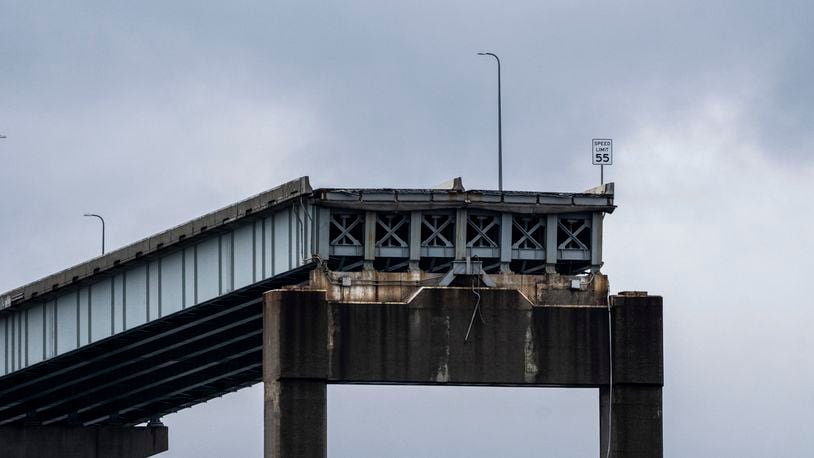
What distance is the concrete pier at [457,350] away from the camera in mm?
81562

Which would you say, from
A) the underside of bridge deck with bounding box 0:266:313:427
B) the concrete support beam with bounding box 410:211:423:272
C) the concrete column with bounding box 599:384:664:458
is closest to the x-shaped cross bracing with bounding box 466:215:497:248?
the concrete support beam with bounding box 410:211:423:272

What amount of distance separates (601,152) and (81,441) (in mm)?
54005

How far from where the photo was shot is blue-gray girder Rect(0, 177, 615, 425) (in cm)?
8350

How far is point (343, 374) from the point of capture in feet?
269

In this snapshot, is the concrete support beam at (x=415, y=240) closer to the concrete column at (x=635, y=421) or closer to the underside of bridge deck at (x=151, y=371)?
the underside of bridge deck at (x=151, y=371)

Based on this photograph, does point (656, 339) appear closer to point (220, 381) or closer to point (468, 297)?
point (468, 297)

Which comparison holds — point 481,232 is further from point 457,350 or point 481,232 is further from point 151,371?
point 151,371

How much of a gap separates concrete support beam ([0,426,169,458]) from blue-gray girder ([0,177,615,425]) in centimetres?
1935

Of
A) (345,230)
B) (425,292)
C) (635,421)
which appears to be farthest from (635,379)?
(345,230)

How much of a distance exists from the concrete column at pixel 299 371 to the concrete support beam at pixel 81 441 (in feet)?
158

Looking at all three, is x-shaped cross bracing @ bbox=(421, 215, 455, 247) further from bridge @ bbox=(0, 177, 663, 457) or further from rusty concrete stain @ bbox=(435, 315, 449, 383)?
rusty concrete stain @ bbox=(435, 315, 449, 383)

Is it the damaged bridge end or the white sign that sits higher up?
the white sign

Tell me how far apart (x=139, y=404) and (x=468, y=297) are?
4594 cm

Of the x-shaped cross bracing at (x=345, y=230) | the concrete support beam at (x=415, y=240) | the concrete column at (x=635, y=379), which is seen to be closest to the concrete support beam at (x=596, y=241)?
the concrete column at (x=635, y=379)
